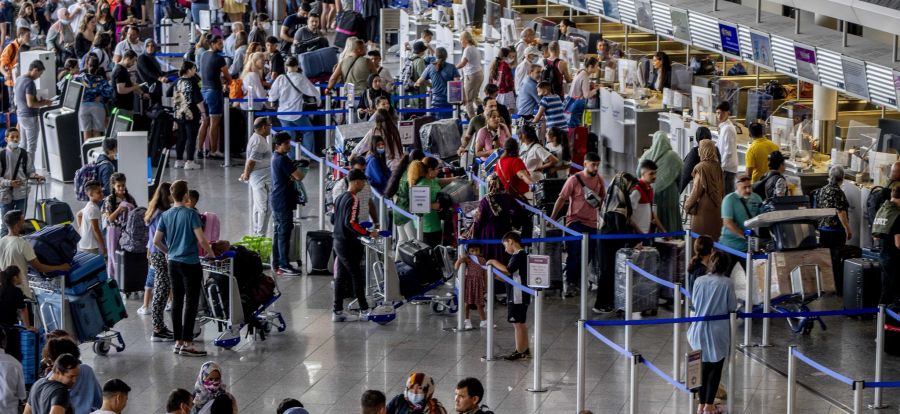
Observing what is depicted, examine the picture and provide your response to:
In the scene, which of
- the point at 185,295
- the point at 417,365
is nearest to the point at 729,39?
the point at 417,365

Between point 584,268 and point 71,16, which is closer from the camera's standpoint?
point 584,268

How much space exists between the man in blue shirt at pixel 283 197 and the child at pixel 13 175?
2.79m

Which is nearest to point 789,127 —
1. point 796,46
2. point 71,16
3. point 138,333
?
point 796,46

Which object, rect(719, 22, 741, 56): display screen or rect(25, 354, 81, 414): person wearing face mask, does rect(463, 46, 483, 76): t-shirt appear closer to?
rect(719, 22, 741, 56): display screen

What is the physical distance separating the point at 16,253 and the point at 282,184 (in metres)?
3.11

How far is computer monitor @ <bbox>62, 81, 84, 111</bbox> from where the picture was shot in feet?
60.1

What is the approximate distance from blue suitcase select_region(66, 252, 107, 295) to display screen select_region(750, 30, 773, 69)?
7735 mm

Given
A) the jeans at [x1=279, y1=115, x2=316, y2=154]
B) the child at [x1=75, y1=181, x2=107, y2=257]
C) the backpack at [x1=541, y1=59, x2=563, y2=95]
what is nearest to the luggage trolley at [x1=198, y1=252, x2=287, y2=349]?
the child at [x1=75, y1=181, x2=107, y2=257]

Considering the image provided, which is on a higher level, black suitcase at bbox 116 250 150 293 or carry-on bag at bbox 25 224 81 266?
carry-on bag at bbox 25 224 81 266

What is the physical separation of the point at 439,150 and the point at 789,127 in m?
3.65

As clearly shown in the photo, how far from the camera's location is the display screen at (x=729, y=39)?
56.1 feet

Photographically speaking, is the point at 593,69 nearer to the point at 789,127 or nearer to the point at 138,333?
the point at 789,127

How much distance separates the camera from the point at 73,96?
18469 mm

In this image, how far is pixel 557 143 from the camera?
14812 millimetres
